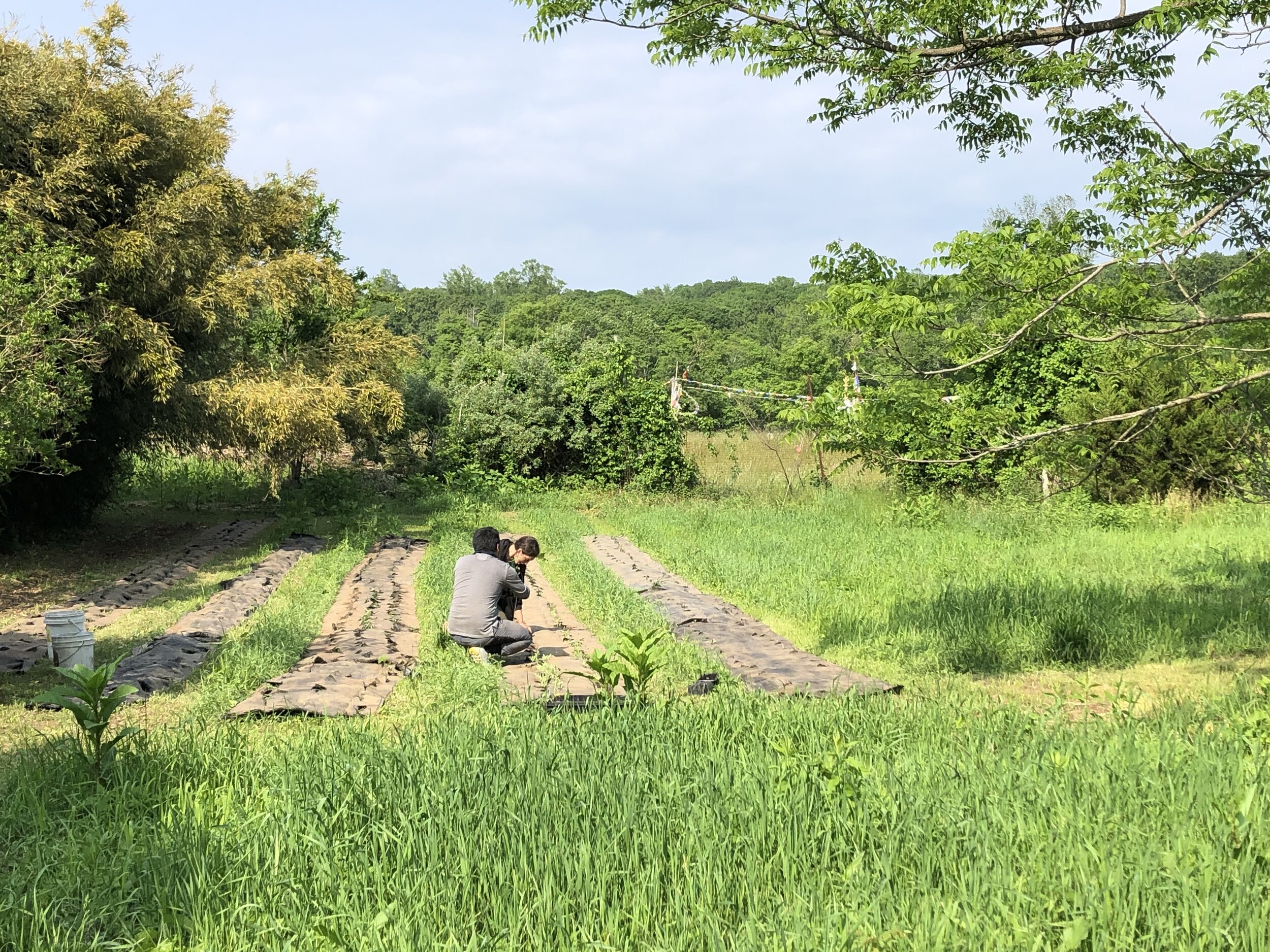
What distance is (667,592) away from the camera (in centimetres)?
1016

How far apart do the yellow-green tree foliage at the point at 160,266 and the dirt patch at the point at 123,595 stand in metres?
1.60

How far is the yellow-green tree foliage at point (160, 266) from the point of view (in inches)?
487

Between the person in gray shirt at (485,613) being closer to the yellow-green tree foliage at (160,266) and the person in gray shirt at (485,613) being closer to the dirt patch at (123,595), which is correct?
the dirt patch at (123,595)

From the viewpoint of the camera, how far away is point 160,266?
13.0 metres

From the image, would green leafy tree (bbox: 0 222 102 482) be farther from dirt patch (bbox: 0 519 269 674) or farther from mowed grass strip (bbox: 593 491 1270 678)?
mowed grass strip (bbox: 593 491 1270 678)

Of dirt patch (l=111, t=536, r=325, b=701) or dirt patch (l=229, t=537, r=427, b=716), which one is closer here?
dirt patch (l=229, t=537, r=427, b=716)

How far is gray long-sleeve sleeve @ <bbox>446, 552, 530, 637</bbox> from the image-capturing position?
7465 millimetres

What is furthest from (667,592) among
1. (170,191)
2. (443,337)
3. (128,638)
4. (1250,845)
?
(443,337)

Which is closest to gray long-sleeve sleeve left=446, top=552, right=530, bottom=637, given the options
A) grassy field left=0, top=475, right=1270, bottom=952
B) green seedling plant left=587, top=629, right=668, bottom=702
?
grassy field left=0, top=475, right=1270, bottom=952

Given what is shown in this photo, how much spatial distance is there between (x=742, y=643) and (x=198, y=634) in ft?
14.8

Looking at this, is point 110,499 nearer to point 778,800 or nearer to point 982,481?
point 982,481

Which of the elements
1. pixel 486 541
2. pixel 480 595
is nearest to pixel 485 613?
pixel 480 595

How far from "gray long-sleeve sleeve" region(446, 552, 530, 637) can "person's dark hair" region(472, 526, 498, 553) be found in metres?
0.07

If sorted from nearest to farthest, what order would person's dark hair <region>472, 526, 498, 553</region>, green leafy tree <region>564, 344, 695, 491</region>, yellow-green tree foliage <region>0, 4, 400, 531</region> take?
person's dark hair <region>472, 526, 498, 553</region> → yellow-green tree foliage <region>0, 4, 400, 531</region> → green leafy tree <region>564, 344, 695, 491</region>
